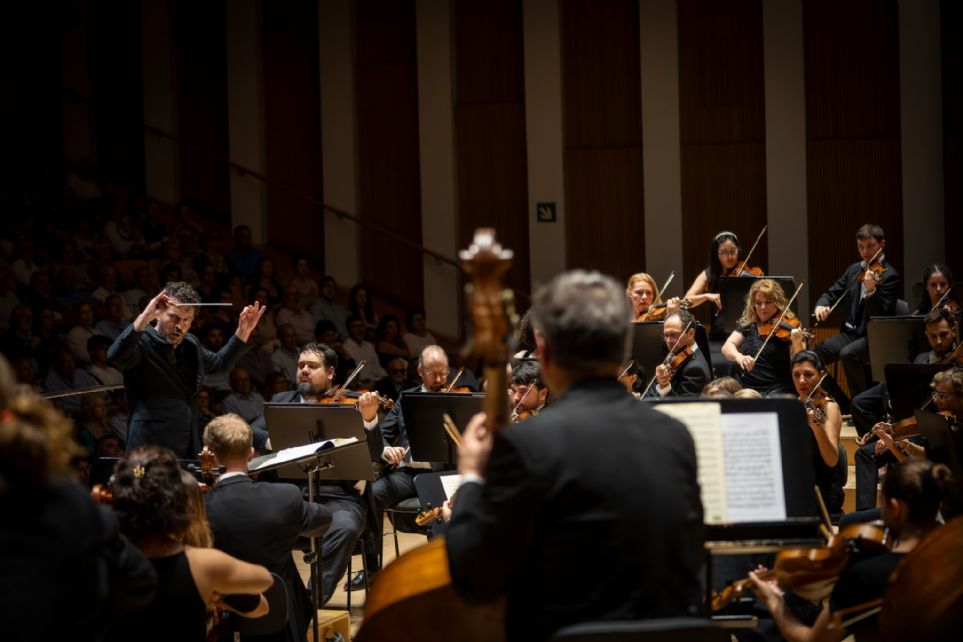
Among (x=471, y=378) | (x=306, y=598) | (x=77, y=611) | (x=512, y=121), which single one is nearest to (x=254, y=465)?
(x=306, y=598)

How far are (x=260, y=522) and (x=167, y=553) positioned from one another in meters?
0.94

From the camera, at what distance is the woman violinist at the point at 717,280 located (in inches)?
286

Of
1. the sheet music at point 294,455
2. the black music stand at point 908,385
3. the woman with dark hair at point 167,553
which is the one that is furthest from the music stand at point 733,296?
the woman with dark hair at point 167,553

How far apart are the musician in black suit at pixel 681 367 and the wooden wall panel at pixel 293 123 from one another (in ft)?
19.0

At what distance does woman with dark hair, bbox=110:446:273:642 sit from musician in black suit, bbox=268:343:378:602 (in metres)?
1.80

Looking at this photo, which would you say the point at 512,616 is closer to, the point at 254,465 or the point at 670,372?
the point at 254,465

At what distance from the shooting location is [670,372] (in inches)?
232

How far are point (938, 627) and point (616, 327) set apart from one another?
1175mm

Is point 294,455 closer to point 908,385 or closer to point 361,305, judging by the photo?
point 908,385

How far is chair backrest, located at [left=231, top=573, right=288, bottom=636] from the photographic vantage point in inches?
143

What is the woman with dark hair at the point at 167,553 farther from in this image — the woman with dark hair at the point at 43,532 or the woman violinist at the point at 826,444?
the woman violinist at the point at 826,444

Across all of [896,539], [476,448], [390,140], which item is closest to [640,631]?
[476,448]

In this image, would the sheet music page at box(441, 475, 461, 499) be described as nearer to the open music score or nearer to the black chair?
the open music score

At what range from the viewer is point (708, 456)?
2.65 meters
